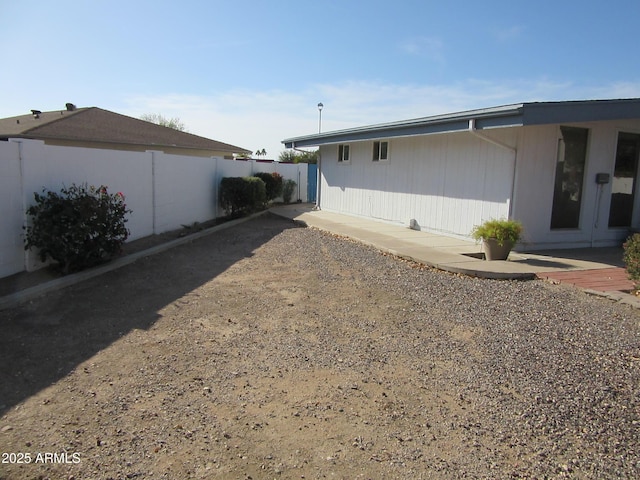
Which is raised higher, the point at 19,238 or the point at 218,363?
the point at 19,238

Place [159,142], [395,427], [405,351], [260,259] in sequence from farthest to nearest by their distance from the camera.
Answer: [159,142] < [260,259] < [405,351] < [395,427]

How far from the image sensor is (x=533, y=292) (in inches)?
251

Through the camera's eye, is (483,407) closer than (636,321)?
Yes

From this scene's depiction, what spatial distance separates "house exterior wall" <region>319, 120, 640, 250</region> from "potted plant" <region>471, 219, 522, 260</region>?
1.03m

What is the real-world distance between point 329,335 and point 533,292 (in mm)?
3250

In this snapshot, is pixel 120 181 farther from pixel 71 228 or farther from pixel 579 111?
pixel 579 111

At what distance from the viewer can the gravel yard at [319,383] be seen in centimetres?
276

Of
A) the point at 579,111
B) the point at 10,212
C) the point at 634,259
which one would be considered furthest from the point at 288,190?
the point at 634,259

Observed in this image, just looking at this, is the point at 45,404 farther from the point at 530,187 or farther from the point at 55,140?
the point at 55,140

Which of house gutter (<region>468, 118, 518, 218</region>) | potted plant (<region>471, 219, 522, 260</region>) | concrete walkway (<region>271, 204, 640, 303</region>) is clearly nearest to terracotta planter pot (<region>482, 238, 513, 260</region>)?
potted plant (<region>471, 219, 522, 260</region>)

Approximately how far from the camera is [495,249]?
816 cm

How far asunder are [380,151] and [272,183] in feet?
20.9

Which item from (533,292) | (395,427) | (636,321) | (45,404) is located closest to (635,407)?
(395,427)

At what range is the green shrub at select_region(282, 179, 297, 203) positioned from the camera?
21.2 meters
